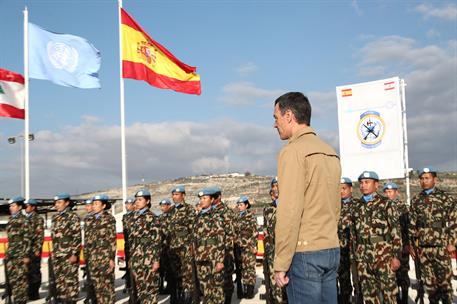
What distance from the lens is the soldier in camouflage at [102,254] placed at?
24.9 ft

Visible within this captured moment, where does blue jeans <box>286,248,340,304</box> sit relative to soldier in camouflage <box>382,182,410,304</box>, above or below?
above

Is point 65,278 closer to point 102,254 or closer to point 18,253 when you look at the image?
point 102,254

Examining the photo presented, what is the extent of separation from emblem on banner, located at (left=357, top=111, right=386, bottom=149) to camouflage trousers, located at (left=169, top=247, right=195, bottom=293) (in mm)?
6319

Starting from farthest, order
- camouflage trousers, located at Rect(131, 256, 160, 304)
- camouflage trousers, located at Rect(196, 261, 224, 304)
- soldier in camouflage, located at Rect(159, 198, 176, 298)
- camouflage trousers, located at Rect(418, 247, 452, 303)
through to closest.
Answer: soldier in camouflage, located at Rect(159, 198, 176, 298), camouflage trousers, located at Rect(131, 256, 160, 304), camouflage trousers, located at Rect(196, 261, 224, 304), camouflage trousers, located at Rect(418, 247, 452, 303)

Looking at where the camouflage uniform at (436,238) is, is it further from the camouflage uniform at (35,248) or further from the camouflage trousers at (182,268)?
the camouflage uniform at (35,248)

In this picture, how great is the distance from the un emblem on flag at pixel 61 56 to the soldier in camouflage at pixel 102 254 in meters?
7.18

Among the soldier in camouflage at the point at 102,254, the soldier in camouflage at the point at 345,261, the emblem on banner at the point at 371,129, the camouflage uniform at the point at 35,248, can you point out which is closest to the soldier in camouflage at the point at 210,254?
the soldier in camouflage at the point at 102,254

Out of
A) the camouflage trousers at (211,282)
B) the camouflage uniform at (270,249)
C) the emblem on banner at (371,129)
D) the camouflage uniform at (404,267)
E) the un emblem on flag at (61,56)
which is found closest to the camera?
the camouflage uniform at (270,249)

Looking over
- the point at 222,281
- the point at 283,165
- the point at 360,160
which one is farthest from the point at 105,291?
the point at 360,160

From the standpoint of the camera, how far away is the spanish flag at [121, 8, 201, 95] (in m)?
13.9

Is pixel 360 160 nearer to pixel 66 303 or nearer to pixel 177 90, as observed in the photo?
pixel 177 90

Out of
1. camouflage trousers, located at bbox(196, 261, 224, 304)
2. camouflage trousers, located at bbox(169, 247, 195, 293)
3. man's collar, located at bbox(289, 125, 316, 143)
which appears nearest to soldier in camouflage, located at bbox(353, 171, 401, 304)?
camouflage trousers, located at bbox(196, 261, 224, 304)

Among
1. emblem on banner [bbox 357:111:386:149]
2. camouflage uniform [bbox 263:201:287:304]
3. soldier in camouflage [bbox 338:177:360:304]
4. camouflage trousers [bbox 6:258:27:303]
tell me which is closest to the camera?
camouflage uniform [bbox 263:201:287:304]

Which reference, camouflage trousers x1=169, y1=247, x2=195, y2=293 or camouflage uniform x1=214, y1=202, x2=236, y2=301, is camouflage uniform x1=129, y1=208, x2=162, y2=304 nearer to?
camouflage uniform x1=214, y1=202, x2=236, y2=301
